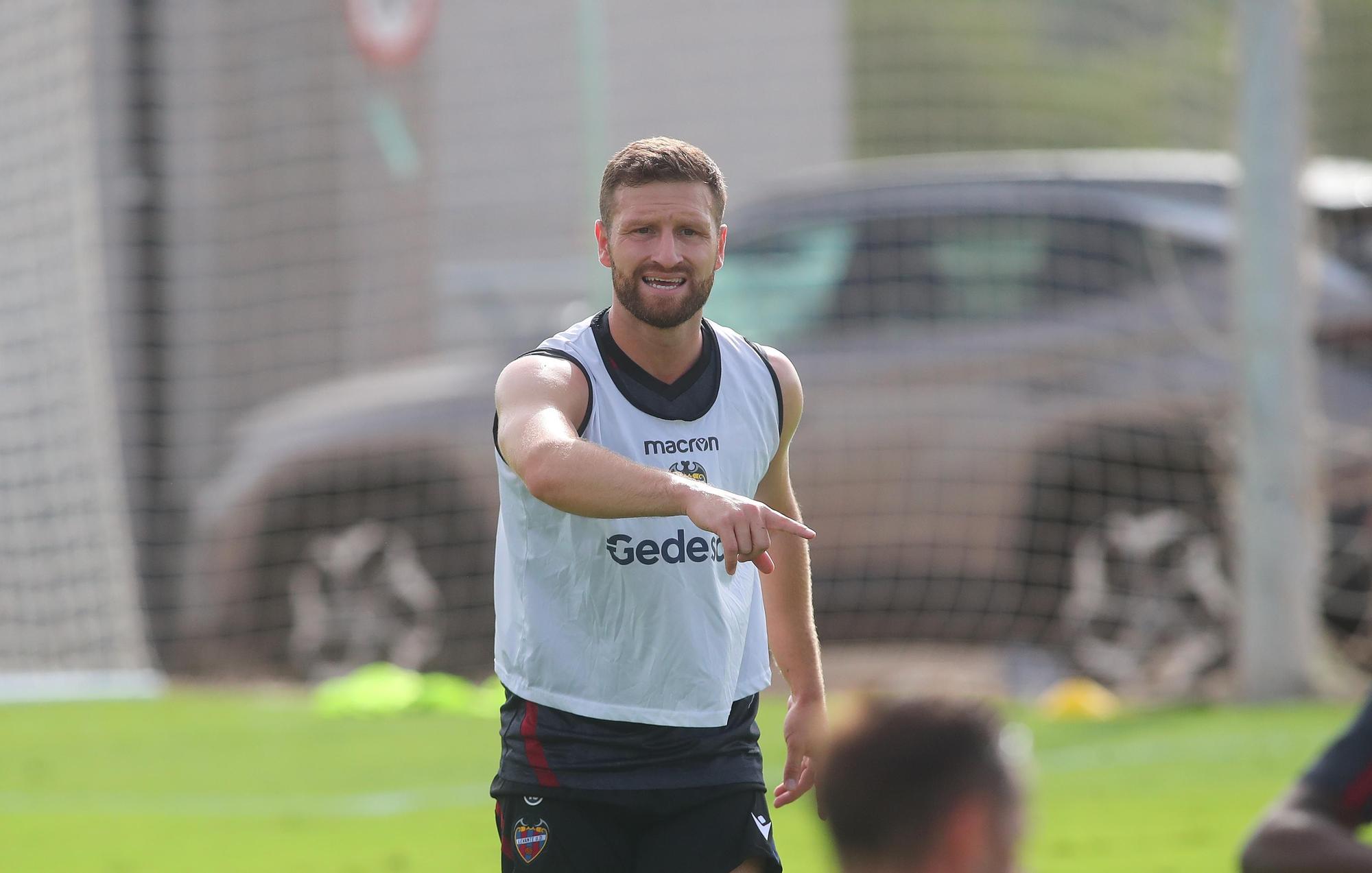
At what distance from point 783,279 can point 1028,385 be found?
48.1 inches

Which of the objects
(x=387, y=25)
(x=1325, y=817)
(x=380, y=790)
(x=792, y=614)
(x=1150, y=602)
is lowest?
(x=380, y=790)

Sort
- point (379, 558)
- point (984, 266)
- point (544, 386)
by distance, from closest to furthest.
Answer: point (544, 386) → point (984, 266) → point (379, 558)

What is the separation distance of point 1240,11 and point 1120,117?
11937mm

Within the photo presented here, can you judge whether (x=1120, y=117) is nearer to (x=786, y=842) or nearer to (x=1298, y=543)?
(x=1298, y=543)

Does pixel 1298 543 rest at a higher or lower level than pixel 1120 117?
lower

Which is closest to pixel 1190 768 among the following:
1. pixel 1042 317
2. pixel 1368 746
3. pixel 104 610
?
pixel 1042 317

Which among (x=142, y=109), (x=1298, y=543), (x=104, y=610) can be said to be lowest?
(x=104, y=610)

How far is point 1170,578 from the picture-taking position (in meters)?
9.07

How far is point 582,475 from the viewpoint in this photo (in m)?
2.77

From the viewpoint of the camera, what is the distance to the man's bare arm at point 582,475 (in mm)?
2580

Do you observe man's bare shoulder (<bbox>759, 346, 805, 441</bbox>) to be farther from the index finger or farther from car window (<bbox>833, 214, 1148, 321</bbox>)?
car window (<bbox>833, 214, 1148, 321</bbox>)

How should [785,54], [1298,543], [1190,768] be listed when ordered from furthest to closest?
1. [785,54]
2. [1298,543]
3. [1190,768]

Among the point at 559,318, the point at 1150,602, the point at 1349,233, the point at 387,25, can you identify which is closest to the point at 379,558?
the point at 559,318

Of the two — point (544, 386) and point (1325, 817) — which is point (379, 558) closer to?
point (544, 386)
